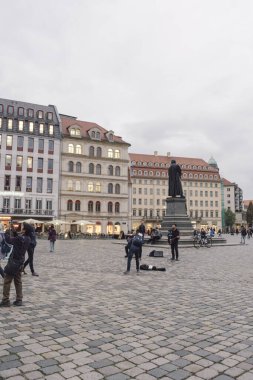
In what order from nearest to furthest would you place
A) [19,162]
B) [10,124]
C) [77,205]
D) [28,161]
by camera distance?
[10,124] → [19,162] → [28,161] → [77,205]

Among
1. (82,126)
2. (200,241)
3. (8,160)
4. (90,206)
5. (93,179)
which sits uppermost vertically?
(82,126)

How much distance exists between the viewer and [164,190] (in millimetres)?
104125

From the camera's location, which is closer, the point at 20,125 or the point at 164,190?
the point at 20,125

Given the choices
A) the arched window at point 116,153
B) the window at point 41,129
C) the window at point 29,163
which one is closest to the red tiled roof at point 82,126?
the arched window at point 116,153

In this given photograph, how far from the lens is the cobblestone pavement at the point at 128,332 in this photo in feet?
14.0

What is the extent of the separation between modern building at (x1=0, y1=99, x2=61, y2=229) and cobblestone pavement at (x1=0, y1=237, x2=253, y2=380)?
49.1 meters

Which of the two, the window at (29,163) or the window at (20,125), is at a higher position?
the window at (20,125)

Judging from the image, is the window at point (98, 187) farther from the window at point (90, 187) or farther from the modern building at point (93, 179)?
the window at point (90, 187)

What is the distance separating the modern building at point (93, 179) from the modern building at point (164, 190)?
110ft

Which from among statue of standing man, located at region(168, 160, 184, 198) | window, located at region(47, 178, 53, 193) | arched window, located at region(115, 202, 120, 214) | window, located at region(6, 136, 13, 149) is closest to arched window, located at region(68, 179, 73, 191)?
window, located at region(47, 178, 53, 193)

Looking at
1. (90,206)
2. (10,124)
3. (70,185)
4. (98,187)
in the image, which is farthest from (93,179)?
(10,124)

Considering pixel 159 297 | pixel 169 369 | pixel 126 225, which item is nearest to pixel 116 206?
pixel 126 225

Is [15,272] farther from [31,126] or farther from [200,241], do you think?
[31,126]

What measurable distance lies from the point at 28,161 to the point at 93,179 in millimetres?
11636
